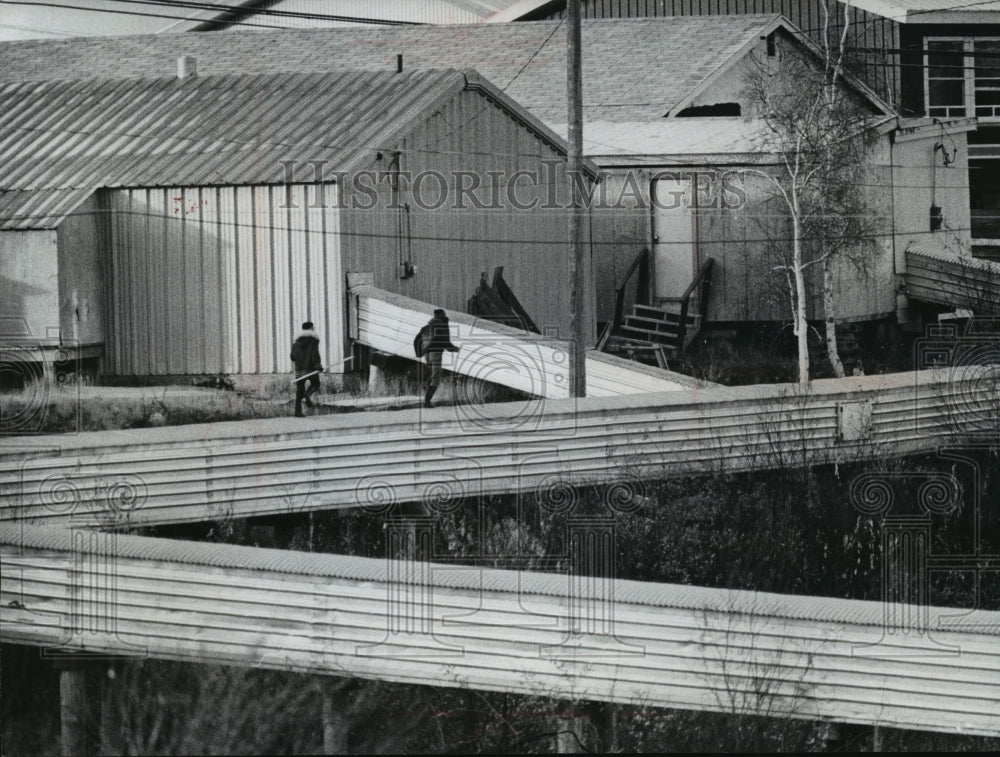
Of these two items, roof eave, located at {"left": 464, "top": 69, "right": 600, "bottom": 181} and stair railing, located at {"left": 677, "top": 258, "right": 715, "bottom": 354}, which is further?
stair railing, located at {"left": 677, "top": 258, "right": 715, "bottom": 354}

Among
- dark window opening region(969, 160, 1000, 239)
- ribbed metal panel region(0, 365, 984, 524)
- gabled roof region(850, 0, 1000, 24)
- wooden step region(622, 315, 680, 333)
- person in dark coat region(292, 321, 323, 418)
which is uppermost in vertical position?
gabled roof region(850, 0, 1000, 24)

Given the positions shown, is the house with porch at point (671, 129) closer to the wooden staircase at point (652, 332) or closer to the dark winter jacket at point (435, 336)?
the wooden staircase at point (652, 332)

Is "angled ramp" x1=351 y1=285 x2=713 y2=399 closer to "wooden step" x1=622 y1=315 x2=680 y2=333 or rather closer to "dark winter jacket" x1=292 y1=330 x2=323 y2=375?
"dark winter jacket" x1=292 y1=330 x2=323 y2=375

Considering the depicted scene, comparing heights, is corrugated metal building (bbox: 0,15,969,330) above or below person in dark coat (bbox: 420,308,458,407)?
above

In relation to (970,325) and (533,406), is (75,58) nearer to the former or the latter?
(970,325)

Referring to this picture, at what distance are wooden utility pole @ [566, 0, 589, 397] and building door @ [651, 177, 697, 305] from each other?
762 cm

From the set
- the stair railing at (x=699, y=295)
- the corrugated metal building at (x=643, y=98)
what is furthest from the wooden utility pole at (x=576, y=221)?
the corrugated metal building at (x=643, y=98)

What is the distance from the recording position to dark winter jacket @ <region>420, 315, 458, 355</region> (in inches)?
758

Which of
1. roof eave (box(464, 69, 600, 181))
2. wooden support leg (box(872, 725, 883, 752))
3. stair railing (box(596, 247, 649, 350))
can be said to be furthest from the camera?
stair railing (box(596, 247, 649, 350))

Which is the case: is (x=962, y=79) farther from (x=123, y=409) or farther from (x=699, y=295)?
(x=123, y=409)

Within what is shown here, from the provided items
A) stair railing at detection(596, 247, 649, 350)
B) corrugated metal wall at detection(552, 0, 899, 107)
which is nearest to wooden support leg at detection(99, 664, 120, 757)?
stair railing at detection(596, 247, 649, 350)

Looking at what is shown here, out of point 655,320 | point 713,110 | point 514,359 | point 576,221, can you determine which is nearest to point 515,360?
point 514,359

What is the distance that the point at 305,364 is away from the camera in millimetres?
19484

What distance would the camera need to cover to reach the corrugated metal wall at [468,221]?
21891mm
